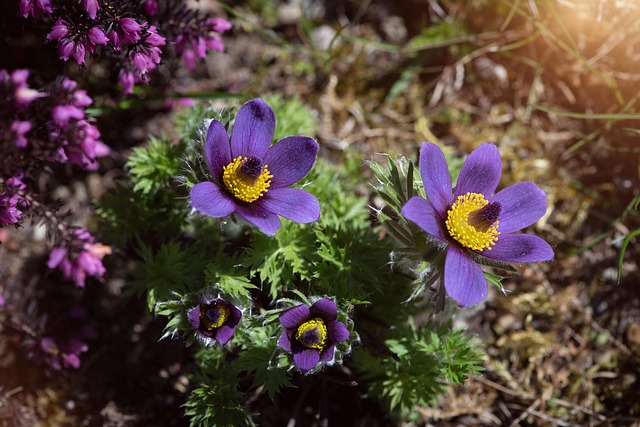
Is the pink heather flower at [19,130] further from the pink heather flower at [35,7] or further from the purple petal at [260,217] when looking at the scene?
the purple petal at [260,217]

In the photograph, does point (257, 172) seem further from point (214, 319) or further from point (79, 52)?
point (79, 52)

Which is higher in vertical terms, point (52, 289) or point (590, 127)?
point (590, 127)

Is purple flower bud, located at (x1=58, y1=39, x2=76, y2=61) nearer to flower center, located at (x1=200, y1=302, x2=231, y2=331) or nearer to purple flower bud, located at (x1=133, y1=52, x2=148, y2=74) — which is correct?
purple flower bud, located at (x1=133, y1=52, x2=148, y2=74)

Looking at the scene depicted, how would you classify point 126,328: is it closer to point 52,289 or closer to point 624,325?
point 52,289

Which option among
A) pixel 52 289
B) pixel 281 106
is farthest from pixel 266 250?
pixel 52 289

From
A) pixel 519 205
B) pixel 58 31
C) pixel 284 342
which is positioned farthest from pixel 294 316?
pixel 58 31

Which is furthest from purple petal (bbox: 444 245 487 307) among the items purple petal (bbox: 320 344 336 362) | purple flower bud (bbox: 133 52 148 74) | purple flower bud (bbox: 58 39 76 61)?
purple flower bud (bbox: 58 39 76 61)

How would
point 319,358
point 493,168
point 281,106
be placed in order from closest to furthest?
point 319,358
point 493,168
point 281,106
